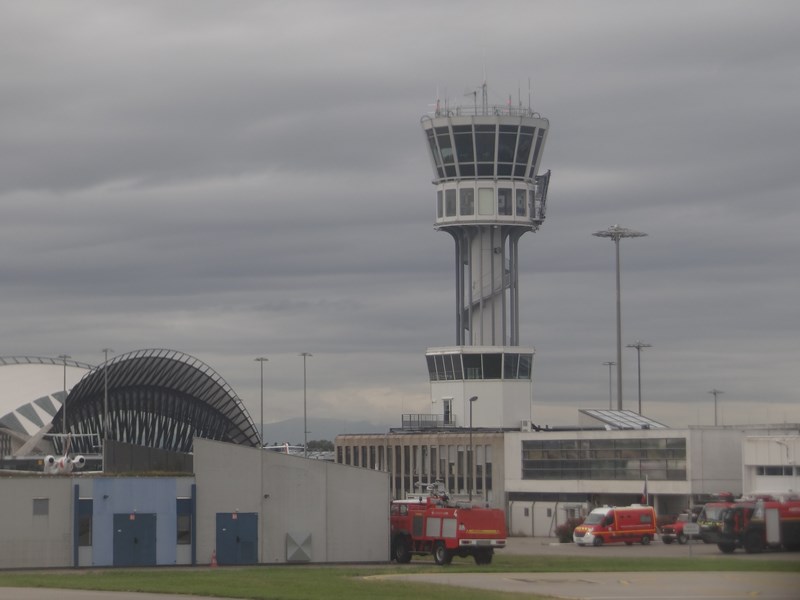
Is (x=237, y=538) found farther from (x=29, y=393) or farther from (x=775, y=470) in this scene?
(x=29, y=393)

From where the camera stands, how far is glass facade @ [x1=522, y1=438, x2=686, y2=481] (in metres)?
106

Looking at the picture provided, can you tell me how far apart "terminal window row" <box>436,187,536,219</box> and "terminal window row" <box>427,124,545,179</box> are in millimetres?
1664

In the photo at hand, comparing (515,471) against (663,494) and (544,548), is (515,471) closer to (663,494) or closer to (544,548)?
(663,494)

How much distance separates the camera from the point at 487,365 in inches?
5310

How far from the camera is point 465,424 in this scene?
135 m

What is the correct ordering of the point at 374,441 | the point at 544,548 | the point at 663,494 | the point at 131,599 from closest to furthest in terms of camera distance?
the point at 131,599, the point at 544,548, the point at 663,494, the point at 374,441

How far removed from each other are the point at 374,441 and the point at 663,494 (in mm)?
36791

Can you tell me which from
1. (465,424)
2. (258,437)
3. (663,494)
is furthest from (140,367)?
(663,494)

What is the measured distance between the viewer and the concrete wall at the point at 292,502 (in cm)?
6322

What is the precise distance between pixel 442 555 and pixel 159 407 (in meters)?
82.9

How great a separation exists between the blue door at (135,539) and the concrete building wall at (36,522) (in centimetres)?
206

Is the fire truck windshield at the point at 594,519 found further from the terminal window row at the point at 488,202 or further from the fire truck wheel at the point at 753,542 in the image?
the terminal window row at the point at 488,202

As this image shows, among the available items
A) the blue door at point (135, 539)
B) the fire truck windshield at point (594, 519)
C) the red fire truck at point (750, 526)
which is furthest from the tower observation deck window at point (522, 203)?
the blue door at point (135, 539)

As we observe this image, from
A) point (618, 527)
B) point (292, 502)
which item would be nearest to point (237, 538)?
point (292, 502)
